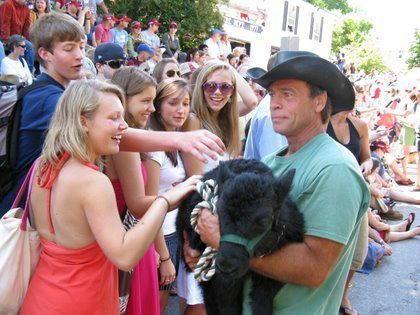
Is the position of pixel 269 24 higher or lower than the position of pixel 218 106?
lower

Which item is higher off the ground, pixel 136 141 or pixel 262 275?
pixel 136 141

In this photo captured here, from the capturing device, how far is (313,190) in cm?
172

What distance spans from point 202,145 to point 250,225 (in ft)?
2.01

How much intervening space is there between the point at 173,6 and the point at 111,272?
16756 mm

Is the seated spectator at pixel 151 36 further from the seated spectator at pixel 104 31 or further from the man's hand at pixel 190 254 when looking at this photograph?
the man's hand at pixel 190 254

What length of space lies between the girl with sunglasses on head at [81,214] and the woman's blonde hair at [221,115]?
172 centimetres

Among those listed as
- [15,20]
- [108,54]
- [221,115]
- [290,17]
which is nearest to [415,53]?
[290,17]

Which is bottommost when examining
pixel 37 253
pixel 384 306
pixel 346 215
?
pixel 384 306

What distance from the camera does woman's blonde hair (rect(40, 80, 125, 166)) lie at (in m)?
1.95

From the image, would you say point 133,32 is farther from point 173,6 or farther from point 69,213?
point 69,213

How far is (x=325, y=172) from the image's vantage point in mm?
1691

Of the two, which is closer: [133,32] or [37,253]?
[37,253]

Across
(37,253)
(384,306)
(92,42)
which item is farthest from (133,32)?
(37,253)

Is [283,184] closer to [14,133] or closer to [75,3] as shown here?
[14,133]
